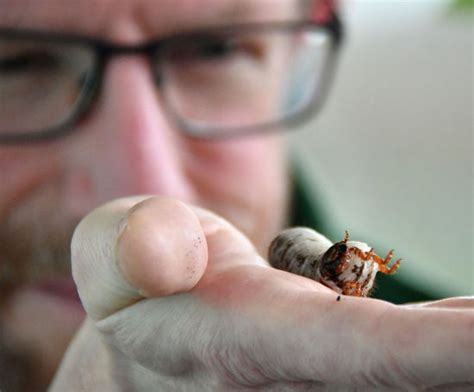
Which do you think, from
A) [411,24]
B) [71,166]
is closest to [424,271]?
[411,24]

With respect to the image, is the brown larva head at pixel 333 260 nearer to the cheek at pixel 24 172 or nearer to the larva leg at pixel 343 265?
the larva leg at pixel 343 265

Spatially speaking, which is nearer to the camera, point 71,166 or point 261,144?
point 71,166

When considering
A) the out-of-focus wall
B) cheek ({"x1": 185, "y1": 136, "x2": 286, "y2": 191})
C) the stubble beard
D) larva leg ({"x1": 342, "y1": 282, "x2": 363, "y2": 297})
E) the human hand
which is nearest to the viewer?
the human hand

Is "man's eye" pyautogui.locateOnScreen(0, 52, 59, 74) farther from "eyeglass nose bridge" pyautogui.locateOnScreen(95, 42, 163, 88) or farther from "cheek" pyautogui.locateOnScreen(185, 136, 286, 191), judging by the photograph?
"cheek" pyautogui.locateOnScreen(185, 136, 286, 191)

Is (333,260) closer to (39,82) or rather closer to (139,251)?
(139,251)

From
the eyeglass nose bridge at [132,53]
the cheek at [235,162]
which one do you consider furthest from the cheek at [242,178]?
the eyeglass nose bridge at [132,53]

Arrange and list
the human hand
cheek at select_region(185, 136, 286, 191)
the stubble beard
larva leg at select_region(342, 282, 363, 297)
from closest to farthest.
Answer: the human hand, larva leg at select_region(342, 282, 363, 297), the stubble beard, cheek at select_region(185, 136, 286, 191)

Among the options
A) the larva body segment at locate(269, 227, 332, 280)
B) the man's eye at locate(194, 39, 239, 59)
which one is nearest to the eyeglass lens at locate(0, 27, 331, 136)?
the man's eye at locate(194, 39, 239, 59)

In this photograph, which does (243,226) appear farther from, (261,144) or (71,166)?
(71,166)
